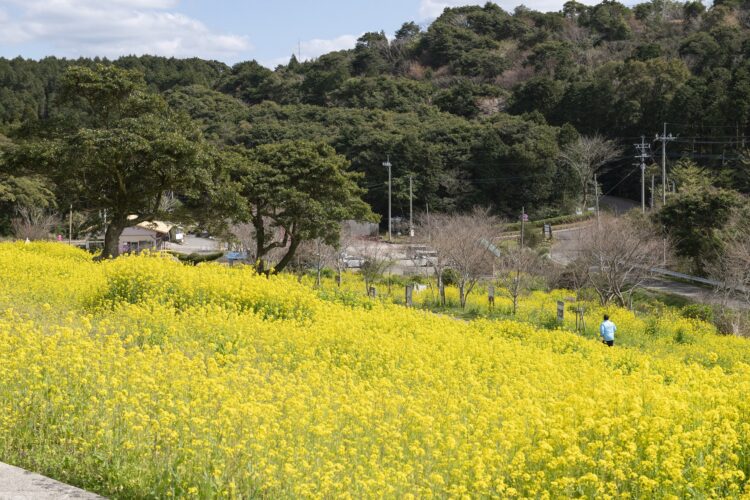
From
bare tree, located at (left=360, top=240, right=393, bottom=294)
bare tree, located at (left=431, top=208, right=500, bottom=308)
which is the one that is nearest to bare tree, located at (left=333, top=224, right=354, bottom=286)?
bare tree, located at (left=360, top=240, right=393, bottom=294)

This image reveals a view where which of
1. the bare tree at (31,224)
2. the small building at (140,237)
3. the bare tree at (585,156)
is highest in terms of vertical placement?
the bare tree at (585,156)

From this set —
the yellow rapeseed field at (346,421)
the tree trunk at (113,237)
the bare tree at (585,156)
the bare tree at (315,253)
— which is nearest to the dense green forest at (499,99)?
the bare tree at (585,156)

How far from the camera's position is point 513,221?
46.3 metres

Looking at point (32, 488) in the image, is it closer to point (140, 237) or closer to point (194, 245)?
point (140, 237)

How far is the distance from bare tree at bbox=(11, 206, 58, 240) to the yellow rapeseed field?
94.9ft

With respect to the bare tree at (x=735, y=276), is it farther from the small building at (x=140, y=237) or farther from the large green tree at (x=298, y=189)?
the small building at (x=140, y=237)

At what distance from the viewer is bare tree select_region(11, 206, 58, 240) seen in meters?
36.3

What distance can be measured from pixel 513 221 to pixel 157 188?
99.4ft

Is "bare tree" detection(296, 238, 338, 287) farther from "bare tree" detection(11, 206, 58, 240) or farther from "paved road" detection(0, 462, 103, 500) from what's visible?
"paved road" detection(0, 462, 103, 500)

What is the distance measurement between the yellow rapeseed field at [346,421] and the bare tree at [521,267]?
1691 centimetres

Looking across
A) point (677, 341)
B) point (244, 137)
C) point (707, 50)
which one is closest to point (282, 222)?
point (677, 341)

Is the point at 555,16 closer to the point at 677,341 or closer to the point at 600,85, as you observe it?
the point at 600,85

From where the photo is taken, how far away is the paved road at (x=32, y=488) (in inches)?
186

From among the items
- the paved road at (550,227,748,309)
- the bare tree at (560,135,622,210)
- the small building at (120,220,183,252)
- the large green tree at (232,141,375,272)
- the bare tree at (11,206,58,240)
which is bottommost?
the paved road at (550,227,748,309)
